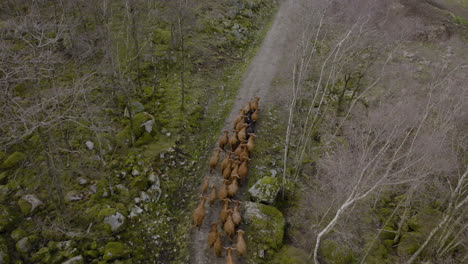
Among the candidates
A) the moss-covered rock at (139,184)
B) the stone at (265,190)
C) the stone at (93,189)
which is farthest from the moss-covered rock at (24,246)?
the stone at (265,190)

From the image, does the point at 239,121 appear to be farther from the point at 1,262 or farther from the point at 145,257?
the point at 1,262

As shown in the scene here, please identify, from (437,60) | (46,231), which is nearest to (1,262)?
(46,231)

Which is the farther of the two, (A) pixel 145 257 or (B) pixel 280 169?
(B) pixel 280 169

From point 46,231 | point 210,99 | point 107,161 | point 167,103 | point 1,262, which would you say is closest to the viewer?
point 1,262

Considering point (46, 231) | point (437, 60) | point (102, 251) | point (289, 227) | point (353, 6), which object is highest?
point (353, 6)

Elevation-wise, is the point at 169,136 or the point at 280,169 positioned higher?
the point at 169,136

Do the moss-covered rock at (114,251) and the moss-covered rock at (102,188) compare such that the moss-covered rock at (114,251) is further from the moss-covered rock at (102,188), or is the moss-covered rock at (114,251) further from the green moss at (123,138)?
the green moss at (123,138)
